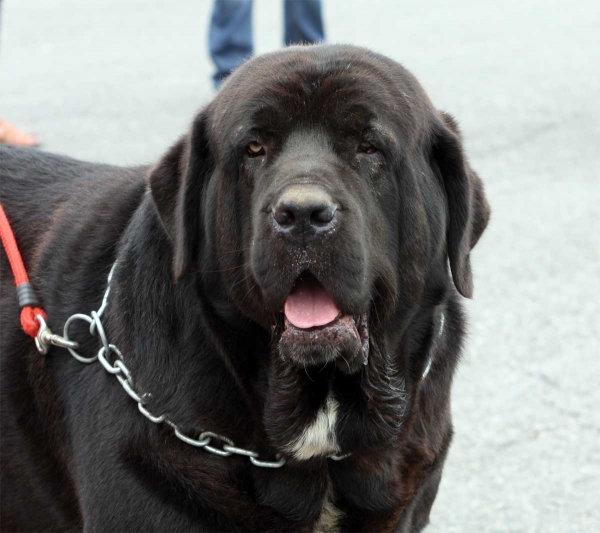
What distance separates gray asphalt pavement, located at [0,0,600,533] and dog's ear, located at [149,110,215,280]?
163cm

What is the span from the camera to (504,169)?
7539 mm

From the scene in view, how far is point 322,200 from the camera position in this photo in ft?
8.46

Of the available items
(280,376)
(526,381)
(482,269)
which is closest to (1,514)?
(280,376)

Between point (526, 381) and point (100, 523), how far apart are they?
8.12ft

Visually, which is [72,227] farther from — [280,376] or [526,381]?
[526,381]

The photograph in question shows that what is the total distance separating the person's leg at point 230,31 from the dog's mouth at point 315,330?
5.97 m

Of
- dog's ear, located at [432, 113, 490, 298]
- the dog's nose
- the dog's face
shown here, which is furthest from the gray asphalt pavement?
the dog's nose

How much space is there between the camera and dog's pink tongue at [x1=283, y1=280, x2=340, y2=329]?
2766mm

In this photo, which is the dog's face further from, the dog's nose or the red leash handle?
the red leash handle

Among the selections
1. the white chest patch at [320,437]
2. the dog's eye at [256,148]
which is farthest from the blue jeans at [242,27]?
the white chest patch at [320,437]

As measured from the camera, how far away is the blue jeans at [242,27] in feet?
27.8

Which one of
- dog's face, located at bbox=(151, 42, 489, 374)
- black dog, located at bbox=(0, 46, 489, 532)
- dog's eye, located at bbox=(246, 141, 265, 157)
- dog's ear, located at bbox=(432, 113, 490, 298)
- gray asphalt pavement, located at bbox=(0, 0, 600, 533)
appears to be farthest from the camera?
gray asphalt pavement, located at bbox=(0, 0, 600, 533)

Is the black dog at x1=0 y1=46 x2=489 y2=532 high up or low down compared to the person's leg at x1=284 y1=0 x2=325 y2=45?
up

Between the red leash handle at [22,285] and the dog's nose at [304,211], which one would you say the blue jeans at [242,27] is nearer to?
the red leash handle at [22,285]
